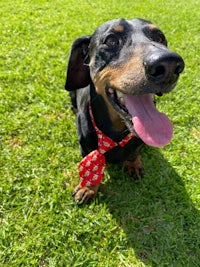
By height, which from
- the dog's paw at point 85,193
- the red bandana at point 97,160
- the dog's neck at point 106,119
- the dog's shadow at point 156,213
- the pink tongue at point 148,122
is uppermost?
the pink tongue at point 148,122

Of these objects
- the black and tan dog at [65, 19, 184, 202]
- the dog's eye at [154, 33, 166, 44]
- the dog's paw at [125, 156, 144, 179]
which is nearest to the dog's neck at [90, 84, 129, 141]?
the black and tan dog at [65, 19, 184, 202]

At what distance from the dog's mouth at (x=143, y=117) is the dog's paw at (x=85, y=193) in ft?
3.18

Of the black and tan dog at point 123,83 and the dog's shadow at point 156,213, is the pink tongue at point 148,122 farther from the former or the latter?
the dog's shadow at point 156,213

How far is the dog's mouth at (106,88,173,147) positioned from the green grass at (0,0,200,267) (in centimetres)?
107

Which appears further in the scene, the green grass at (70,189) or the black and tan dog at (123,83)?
the green grass at (70,189)

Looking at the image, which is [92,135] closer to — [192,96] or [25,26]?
[192,96]

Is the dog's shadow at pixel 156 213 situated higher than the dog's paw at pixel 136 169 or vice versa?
the dog's paw at pixel 136 169

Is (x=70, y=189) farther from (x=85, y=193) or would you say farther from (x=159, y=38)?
(x=159, y=38)

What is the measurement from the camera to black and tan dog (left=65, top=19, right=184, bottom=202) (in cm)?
192

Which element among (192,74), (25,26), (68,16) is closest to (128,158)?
(192,74)

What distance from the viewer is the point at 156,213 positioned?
9.73ft

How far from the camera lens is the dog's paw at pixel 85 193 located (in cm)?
292

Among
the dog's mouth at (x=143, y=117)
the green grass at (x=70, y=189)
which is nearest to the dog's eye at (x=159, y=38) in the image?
the dog's mouth at (x=143, y=117)

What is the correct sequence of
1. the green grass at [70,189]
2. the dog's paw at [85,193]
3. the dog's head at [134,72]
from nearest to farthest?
the dog's head at [134,72] → the green grass at [70,189] → the dog's paw at [85,193]
